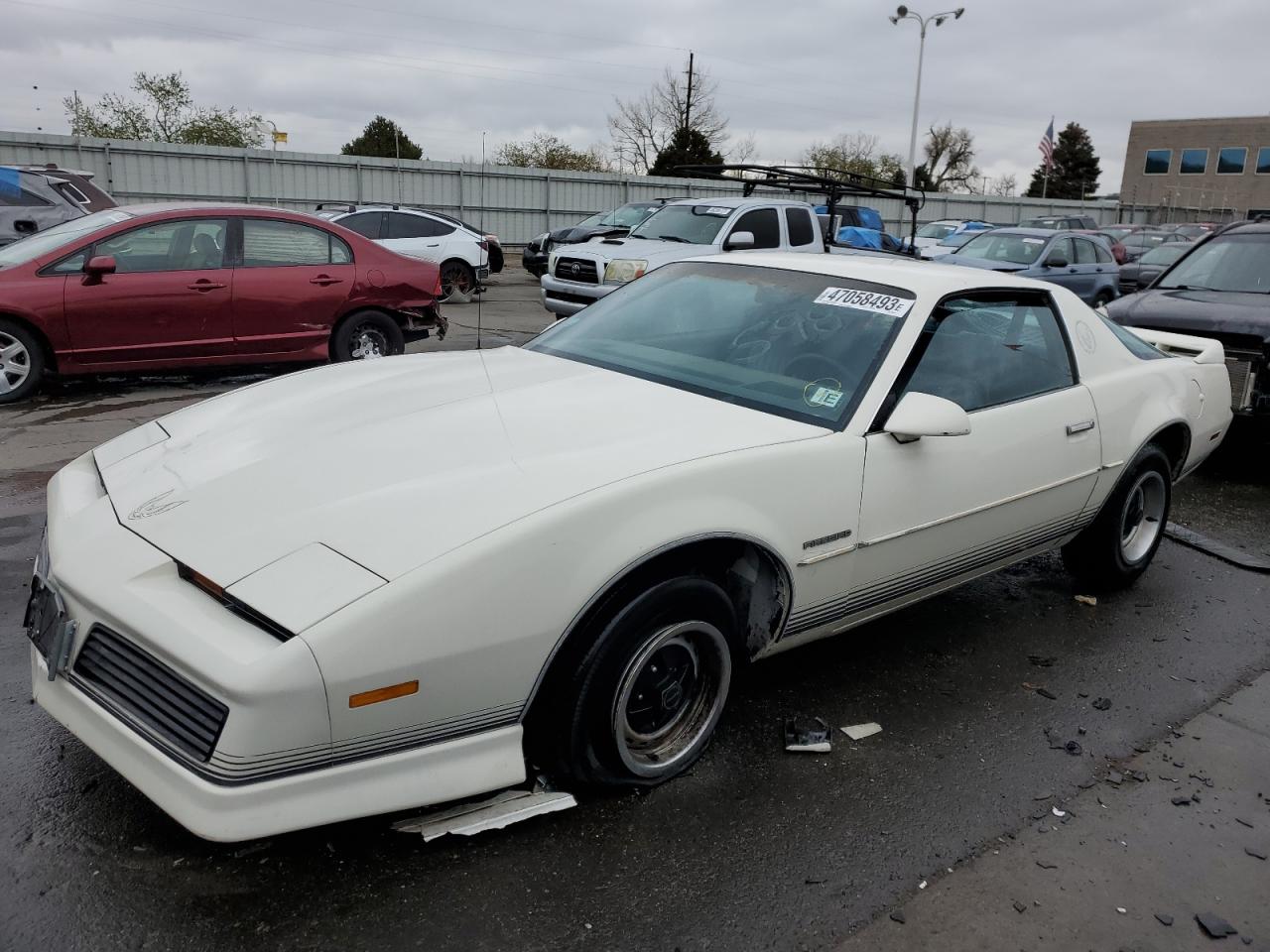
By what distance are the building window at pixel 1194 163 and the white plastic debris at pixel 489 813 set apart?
86.1 m

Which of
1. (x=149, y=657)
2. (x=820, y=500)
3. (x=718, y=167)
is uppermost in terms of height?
(x=718, y=167)

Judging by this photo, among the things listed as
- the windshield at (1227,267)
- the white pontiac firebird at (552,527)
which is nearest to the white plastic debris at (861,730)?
the white pontiac firebird at (552,527)

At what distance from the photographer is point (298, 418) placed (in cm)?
309

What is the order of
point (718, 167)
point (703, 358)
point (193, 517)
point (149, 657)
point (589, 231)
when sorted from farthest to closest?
point (589, 231) < point (718, 167) < point (703, 358) < point (193, 517) < point (149, 657)

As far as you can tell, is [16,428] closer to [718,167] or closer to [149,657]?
[149,657]

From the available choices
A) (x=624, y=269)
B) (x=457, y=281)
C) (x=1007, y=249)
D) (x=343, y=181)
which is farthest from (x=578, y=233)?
(x=624, y=269)

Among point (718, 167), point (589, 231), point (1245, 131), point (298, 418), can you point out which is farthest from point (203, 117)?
point (1245, 131)

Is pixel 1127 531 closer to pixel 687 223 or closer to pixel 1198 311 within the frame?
pixel 1198 311

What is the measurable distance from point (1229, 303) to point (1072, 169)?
8436 cm

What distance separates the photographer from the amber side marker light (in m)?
2.15

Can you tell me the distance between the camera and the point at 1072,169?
267 feet

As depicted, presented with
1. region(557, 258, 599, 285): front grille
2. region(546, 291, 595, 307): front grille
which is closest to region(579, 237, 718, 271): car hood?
region(557, 258, 599, 285): front grille

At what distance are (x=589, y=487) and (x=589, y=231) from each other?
17.4 m

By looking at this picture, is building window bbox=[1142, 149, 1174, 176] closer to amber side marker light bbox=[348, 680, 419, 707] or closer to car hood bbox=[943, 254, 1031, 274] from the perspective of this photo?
car hood bbox=[943, 254, 1031, 274]
